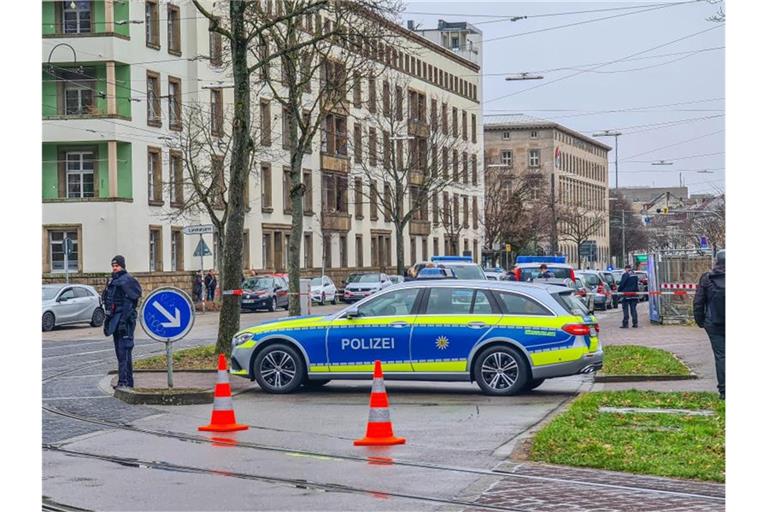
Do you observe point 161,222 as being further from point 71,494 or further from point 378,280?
point 71,494

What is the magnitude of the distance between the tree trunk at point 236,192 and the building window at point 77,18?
35.6 meters

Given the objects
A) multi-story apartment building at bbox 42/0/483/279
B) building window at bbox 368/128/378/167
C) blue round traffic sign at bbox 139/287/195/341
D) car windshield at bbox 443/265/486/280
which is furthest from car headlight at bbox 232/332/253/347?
building window at bbox 368/128/378/167

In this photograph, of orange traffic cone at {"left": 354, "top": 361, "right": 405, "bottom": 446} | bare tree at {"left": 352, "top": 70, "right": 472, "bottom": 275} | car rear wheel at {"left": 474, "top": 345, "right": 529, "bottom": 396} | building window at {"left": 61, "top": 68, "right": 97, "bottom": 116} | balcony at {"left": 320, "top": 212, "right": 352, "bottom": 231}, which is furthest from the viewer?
balcony at {"left": 320, "top": 212, "right": 352, "bottom": 231}

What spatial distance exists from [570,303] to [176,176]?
46.4 metres

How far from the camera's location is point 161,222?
61.8 meters

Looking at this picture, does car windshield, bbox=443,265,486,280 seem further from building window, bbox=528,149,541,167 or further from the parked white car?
building window, bbox=528,149,541,167

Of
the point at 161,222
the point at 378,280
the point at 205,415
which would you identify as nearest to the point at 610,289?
the point at 378,280

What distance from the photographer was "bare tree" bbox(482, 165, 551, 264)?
96188mm

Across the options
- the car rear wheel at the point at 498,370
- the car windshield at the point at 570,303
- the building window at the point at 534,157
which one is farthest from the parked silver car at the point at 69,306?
the building window at the point at 534,157

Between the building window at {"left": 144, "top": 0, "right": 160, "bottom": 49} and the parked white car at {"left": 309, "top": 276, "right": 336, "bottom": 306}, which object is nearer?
the building window at {"left": 144, "top": 0, "right": 160, "bottom": 49}

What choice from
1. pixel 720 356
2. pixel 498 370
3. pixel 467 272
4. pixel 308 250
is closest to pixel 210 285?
pixel 308 250

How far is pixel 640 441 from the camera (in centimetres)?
1290

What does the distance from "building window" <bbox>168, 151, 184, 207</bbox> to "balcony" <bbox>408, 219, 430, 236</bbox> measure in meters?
31.7

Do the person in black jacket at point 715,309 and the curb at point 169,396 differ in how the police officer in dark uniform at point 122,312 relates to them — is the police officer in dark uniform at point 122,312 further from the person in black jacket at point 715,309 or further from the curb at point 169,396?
the person in black jacket at point 715,309
